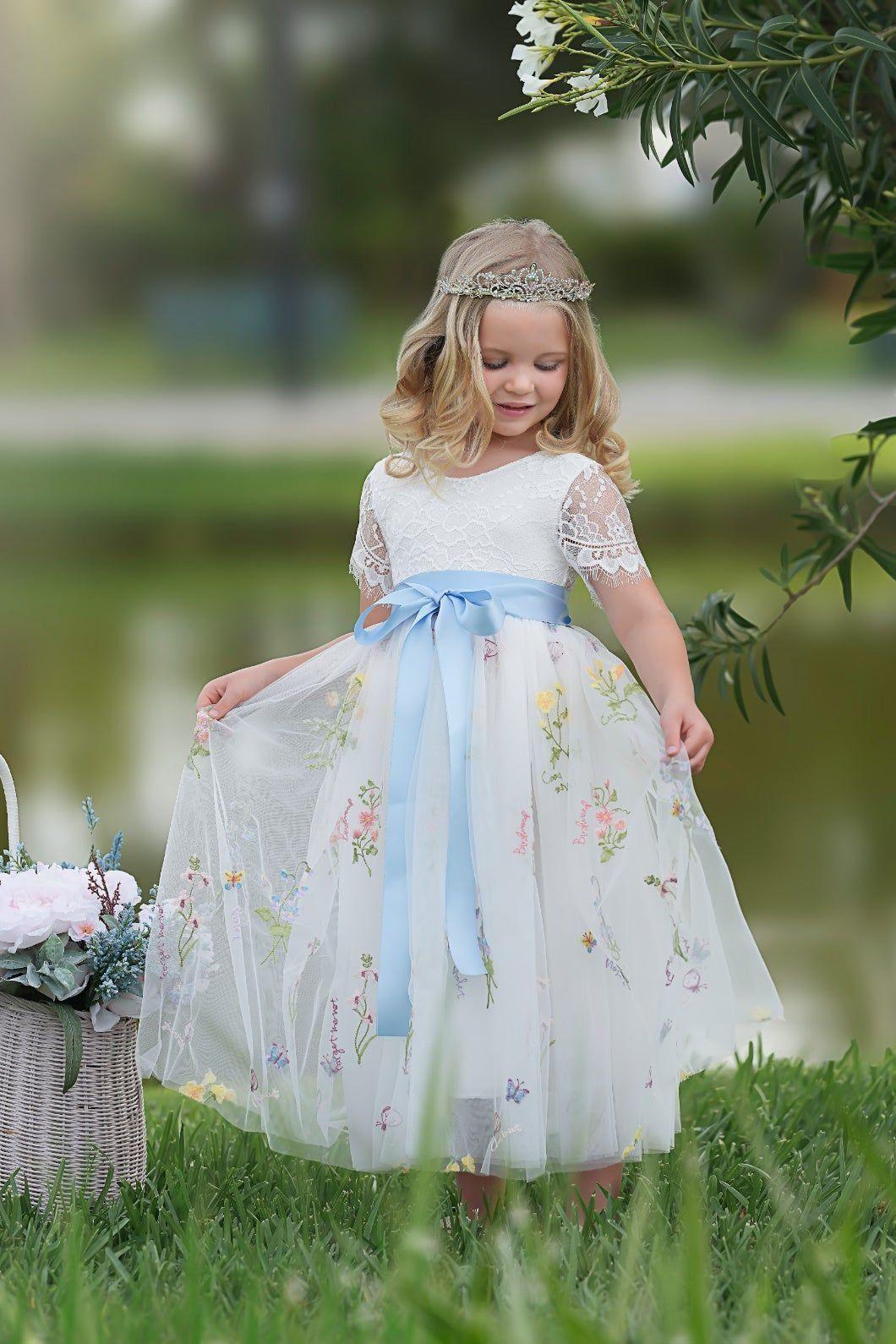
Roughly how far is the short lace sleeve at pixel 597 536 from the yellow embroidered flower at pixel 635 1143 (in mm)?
582

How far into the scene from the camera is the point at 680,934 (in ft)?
5.70

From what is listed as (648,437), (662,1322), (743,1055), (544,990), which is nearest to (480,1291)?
(662,1322)

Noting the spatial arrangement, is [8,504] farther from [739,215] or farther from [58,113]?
[739,215]

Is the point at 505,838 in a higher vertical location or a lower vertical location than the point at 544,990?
higher

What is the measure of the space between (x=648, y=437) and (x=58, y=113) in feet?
8.82

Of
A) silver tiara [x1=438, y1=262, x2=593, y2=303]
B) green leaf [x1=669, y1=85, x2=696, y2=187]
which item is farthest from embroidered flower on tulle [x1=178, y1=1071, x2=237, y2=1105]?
green leaf [x1=669, y1=85, x2=696, y2=187]

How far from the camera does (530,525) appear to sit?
1.80 m

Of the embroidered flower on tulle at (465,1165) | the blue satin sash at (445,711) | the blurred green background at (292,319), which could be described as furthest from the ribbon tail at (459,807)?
the blurred green background at (292,319)

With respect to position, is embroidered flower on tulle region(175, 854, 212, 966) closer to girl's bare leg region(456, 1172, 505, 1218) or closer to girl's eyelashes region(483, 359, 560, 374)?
girl's bare leg region(456, 1172, 505, 1218)

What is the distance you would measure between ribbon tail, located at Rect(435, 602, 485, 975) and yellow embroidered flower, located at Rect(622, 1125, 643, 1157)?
25 cm

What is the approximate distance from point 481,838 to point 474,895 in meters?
0.06

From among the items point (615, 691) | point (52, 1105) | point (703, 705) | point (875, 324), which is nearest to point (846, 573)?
point (875, 324)

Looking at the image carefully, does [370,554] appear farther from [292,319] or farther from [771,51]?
[292,319]

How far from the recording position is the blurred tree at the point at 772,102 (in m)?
1.56
